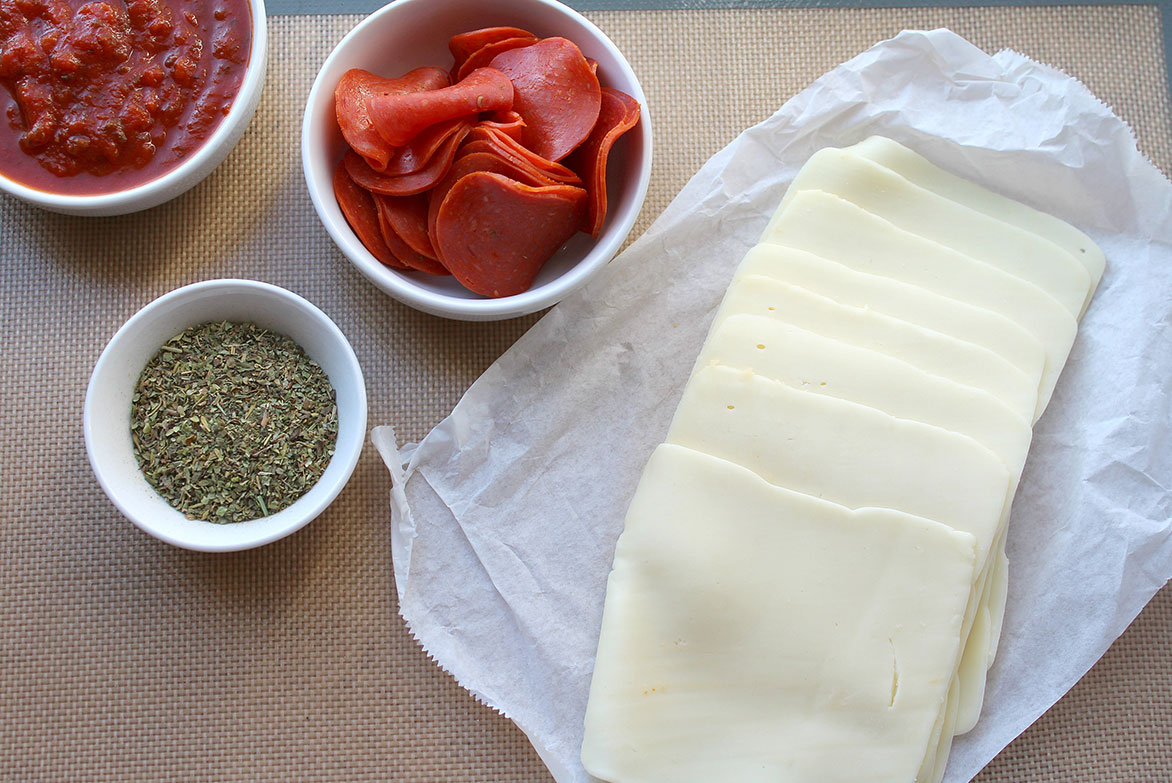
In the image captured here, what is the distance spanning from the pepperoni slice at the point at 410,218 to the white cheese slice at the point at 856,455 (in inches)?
25.3

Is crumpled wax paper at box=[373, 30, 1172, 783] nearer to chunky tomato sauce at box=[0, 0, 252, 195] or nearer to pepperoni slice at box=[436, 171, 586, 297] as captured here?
pepperoni slice at box=[436, 171, 586, 297]

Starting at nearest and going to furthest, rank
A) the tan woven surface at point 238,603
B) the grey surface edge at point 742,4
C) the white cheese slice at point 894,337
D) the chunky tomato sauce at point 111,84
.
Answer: the chunky tomato sauce at point 111,84
the white cheese slice at point 894,337
the tan woven surface at point 238,603
the grey surface edge at point 742,4

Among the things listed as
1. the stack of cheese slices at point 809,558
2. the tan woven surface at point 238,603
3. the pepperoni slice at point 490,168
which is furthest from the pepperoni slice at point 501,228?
the stack of cheese slices at point 809,558

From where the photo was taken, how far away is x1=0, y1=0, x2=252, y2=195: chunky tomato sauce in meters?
1.75

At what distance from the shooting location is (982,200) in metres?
2.08

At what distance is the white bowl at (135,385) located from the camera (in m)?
1.80

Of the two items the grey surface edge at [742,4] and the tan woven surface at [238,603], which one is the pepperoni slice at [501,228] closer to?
the tan woven surface at [238,603]

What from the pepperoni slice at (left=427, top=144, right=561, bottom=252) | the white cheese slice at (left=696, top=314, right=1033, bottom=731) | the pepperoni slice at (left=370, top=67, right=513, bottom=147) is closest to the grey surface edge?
the pepperoni slice at (left=370, top=67, right=513, bottom=147)

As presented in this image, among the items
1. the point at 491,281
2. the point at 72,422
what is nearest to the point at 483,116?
the point at 491,281

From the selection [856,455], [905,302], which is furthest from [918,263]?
[856,455]

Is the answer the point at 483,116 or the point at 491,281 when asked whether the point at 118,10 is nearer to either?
the point at 483,116

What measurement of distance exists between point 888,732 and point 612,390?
863mm

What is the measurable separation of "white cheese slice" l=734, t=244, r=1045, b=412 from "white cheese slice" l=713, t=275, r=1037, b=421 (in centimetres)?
3

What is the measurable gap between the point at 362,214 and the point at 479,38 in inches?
16.5
